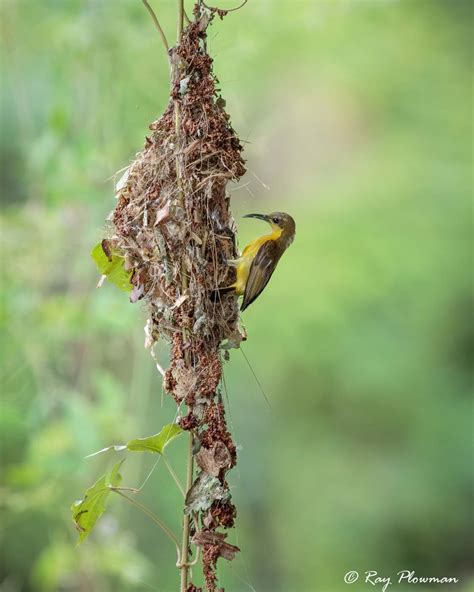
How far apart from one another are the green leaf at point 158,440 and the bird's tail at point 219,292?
0.41 meters

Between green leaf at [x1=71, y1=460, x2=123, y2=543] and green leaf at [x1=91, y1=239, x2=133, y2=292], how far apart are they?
57 centimetres

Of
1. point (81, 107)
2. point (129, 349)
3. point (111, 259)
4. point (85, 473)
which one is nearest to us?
point (111, 259)

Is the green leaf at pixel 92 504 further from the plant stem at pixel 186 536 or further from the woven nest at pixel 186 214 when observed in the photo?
the woven nest at pixel 186 214

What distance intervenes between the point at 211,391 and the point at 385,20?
5.46 m

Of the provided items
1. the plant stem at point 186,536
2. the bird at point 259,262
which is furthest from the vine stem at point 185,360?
the bird at point 259,262

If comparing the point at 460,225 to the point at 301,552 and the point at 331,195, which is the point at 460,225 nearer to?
the point at 331,195

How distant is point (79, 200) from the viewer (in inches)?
169

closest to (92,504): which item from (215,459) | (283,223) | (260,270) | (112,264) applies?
(215,459)

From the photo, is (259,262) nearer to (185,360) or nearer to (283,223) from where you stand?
(283,223)

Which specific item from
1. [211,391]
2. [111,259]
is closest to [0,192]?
[111,259]

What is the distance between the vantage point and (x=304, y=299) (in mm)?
5738

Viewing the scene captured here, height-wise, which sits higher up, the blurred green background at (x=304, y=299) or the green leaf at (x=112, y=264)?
the blurred green background at (x=304, y=299)

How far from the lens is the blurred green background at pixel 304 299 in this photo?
452 centimetres

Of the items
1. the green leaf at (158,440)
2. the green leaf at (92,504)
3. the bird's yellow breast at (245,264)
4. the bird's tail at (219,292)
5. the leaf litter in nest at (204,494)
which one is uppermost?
the bird's yellow breast at (245,264)
